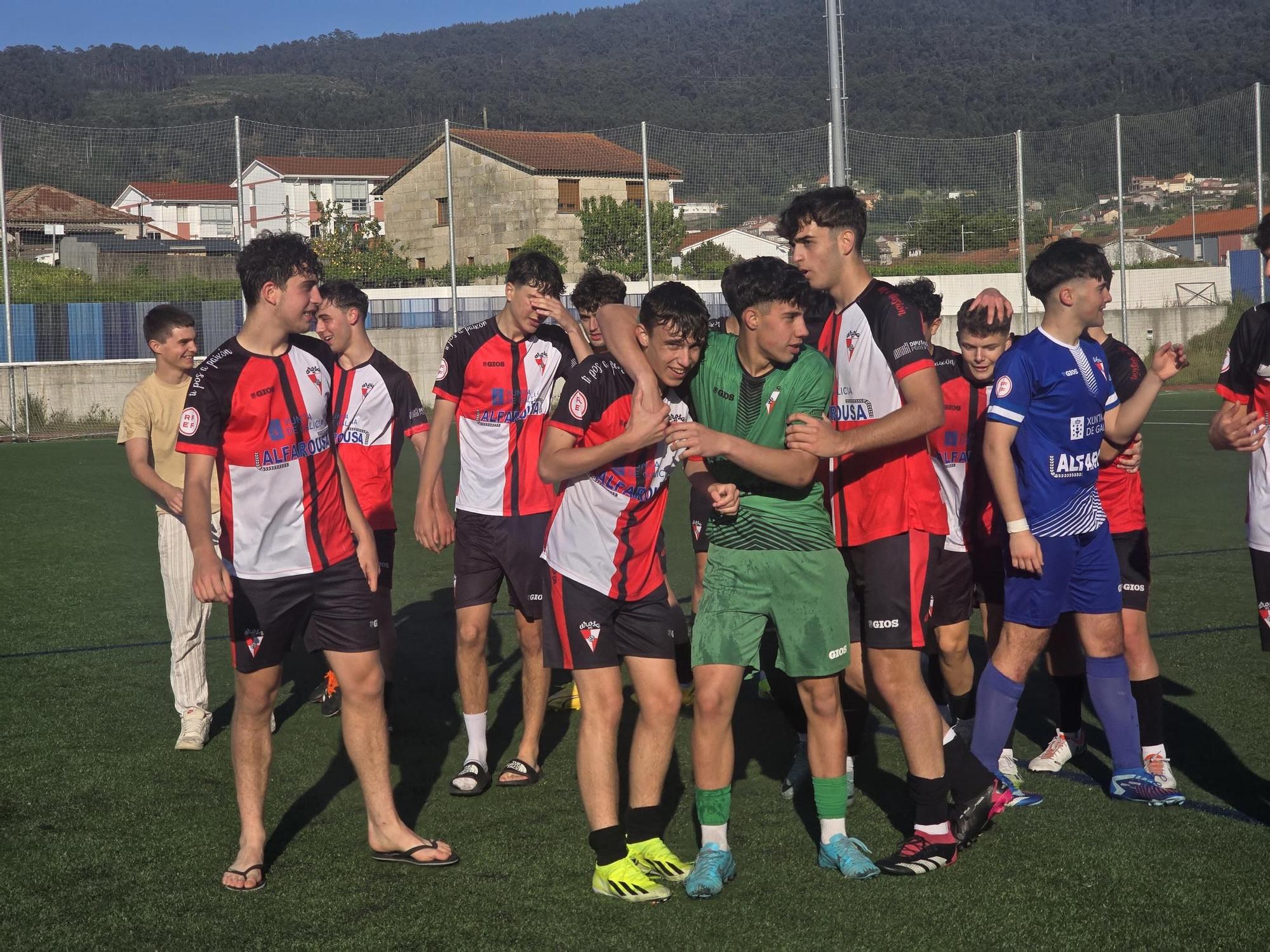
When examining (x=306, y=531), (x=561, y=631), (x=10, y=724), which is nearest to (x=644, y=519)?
(x=561, y=631)

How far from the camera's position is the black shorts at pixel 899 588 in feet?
13.7

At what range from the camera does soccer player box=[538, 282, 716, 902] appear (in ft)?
13.1

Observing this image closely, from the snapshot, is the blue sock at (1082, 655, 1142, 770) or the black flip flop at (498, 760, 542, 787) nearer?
the blue sock at (1082, 655, 1142, 770)

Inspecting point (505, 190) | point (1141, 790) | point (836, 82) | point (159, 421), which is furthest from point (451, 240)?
point (1141, 790)

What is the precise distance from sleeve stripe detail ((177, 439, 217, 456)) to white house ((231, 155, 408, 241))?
13144 mm

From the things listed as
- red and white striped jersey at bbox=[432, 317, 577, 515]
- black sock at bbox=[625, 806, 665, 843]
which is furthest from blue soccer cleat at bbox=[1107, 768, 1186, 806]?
red and white striped jersey at bbox=[432, 317, 577, 515]

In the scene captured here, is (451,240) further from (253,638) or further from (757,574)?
(757,574)

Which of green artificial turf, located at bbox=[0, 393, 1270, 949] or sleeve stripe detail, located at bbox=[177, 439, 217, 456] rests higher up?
sleeve stripe detail, located at bbox=[177, 439, 217, 456]

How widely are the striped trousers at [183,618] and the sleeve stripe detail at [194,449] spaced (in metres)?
1.65

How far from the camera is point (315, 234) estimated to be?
44.3m

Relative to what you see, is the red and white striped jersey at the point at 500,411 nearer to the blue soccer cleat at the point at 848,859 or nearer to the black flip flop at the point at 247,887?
the black flip flop at the point at 247,887

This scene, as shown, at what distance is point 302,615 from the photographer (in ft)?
14.1

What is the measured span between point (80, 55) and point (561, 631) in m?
192

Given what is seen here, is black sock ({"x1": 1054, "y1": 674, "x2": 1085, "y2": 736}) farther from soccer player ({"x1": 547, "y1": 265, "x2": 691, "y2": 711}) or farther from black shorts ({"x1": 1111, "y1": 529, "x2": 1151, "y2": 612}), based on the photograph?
soccer player ({"x1": 547, "y1": 265, "x2": 691, "y2": 711})
